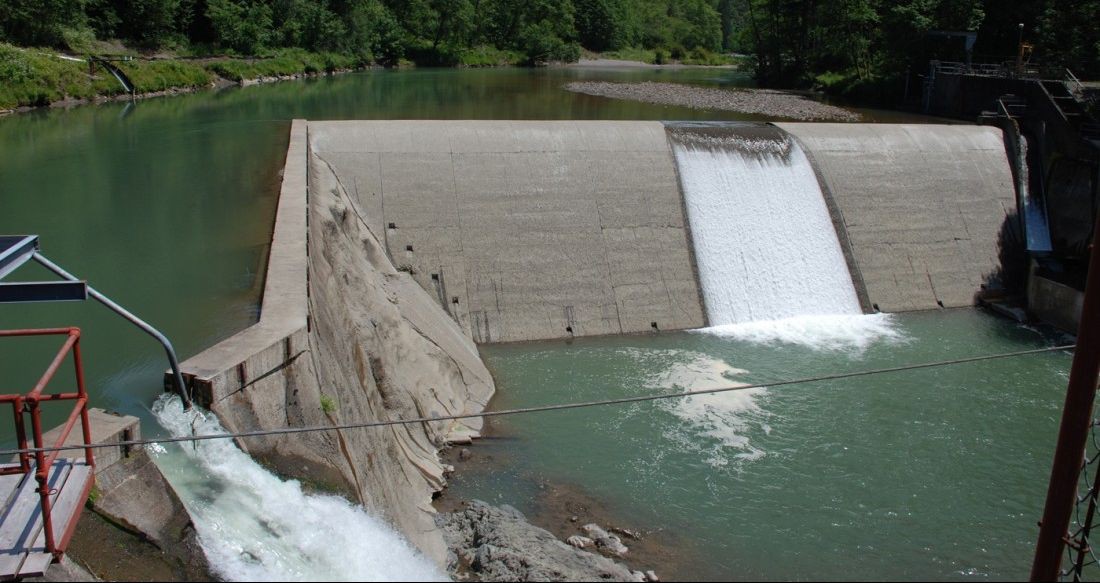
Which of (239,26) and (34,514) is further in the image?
(239,26)

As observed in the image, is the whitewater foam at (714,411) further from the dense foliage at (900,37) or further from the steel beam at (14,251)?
the dense foliage at (900,37)

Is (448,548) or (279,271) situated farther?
(279,271)

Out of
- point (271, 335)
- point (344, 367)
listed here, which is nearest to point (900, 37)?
point (344, 367)

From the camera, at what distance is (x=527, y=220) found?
15594 millimetres

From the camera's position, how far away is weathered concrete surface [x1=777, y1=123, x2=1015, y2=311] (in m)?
16.7

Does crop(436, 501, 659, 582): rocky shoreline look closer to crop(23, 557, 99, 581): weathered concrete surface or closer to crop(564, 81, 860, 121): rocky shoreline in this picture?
crop(23, 557, 99, 581): weathered concrete surface

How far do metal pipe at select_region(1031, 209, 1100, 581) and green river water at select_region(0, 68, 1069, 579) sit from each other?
368 cm

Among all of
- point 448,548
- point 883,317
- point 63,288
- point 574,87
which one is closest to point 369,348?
point 448,548

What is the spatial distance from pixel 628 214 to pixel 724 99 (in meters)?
20.3

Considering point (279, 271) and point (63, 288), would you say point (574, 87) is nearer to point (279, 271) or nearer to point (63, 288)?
point (279, 271)

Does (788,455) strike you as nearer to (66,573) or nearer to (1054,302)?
(66,573)

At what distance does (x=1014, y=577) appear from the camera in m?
8.45

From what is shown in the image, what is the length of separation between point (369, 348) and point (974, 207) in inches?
506

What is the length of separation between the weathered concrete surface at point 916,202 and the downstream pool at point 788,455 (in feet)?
8.06
